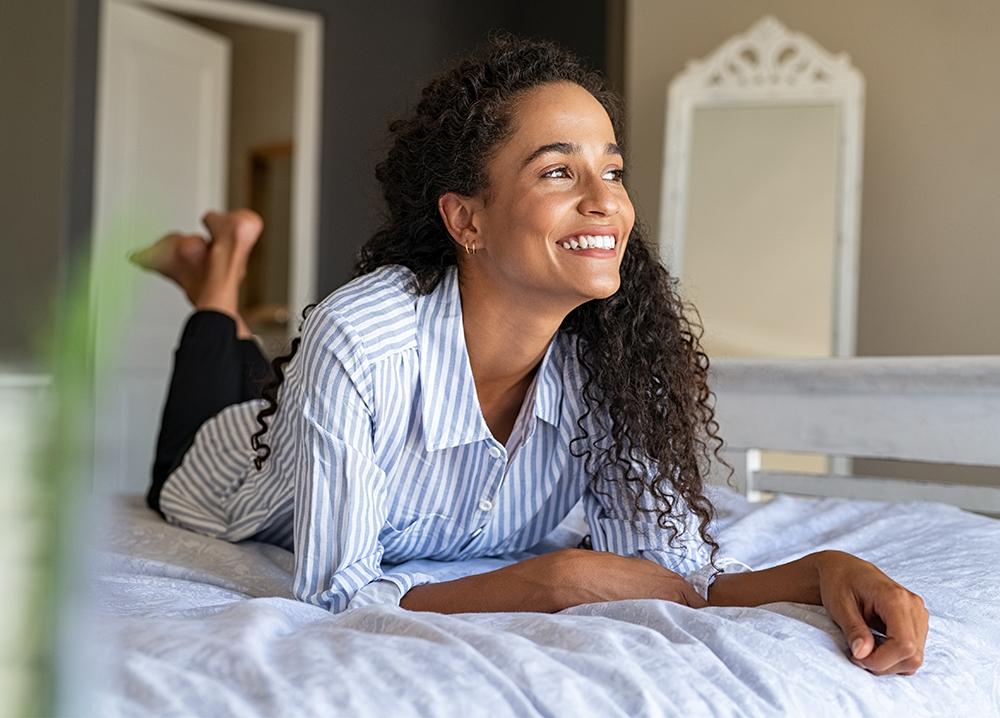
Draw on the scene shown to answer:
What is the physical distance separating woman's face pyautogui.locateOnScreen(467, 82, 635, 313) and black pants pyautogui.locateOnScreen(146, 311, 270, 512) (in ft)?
3.01

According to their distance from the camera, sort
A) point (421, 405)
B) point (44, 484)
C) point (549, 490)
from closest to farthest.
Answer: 1. point (44, 484)
2. point (421, 405)
3. point (549, 490)

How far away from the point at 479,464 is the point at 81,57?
10.3 feet

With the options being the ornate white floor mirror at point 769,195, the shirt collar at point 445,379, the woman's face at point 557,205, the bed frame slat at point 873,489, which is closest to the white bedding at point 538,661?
the shirt collar at point 445,379

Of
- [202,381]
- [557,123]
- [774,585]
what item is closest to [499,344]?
[557,123]

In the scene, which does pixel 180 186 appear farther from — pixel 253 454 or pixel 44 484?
pixel 44 484

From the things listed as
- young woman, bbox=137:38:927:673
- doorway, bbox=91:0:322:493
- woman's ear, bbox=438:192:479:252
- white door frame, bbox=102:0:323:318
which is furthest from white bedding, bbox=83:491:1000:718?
white door frame, bbox=102:0:323:318

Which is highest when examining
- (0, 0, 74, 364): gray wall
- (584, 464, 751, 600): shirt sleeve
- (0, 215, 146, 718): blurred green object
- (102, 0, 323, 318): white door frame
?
(102, 0, 323, 318): white door frame

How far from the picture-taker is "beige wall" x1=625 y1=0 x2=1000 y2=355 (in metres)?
2.94

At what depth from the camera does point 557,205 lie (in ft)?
3.74

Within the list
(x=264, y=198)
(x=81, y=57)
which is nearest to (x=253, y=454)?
(x=81, y=57)

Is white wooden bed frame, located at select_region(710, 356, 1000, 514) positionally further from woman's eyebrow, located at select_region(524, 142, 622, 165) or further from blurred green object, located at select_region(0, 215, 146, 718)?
blurred green object, located at select_region(0, 215, 146, 718)

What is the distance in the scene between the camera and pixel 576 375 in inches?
50.3

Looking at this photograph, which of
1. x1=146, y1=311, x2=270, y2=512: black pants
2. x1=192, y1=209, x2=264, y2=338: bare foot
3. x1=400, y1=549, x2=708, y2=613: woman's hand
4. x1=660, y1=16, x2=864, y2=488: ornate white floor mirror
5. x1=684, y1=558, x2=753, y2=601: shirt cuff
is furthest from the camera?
x1=660, y1=16, x2=864, y2=488: ornate white floor mirror

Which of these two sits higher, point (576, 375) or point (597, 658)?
point (576, 375)
